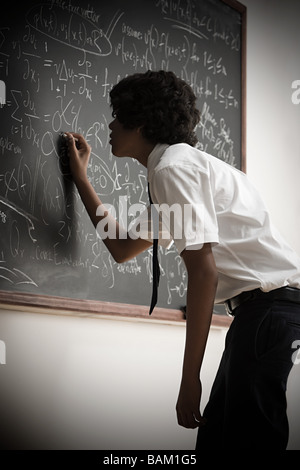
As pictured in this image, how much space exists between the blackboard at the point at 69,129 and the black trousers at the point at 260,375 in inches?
27.0

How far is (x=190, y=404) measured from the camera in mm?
1479

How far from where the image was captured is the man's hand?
4.83 ft

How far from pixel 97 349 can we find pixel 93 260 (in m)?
0.31

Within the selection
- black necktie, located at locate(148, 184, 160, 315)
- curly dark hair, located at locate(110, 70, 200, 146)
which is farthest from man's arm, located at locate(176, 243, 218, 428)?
curly dark hair, located at locate(110, 70, 200, 146)

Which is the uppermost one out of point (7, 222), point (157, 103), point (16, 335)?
point (157, 103)

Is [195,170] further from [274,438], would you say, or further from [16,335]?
[16,335]

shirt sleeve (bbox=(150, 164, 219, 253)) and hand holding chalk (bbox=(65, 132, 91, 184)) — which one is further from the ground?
hand holding chalk (bbox=(65, 132, 91, 184))

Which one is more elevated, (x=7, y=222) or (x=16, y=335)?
(x=7, y=222)

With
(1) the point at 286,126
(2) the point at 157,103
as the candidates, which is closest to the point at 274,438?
(2) the point at 157,103

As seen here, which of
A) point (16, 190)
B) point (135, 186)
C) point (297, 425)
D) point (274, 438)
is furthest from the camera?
point (297, 425)

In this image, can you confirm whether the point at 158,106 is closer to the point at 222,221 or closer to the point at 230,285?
the point at 222,221

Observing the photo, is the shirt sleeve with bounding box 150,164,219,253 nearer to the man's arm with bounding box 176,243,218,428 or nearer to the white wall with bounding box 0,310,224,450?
the man's arm with bounding box 176,243,218,428

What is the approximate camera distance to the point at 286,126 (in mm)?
3240

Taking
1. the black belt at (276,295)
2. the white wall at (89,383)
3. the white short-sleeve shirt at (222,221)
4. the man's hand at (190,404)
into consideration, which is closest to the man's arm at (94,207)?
the white wall at (89,383)
